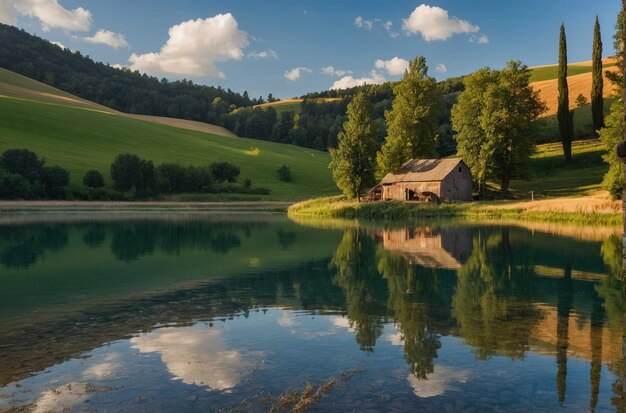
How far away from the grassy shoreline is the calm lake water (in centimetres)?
1890

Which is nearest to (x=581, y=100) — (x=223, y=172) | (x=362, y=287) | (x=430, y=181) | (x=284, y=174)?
(x=430, y=181)

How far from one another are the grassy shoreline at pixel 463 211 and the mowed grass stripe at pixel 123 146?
3948 centimetres

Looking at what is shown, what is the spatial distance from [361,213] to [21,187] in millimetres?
58728

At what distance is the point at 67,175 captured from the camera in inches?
3807

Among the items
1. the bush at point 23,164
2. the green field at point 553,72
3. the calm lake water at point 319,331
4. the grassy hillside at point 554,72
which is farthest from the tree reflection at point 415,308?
the grassy hillside at point 554,72

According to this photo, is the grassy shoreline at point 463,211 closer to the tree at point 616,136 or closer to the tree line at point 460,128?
the tree at point 616,136

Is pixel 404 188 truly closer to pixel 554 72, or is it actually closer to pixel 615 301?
pixel 615 301

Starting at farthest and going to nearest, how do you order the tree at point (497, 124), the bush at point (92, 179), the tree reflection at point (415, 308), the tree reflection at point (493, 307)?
the bush at point (92, 179) < the tree at point (497, 124) < the tree reflection at point (493, 307) < the tree reflection at point (415, 308)

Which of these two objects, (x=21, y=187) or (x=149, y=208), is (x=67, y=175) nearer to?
(x=21, y=187)

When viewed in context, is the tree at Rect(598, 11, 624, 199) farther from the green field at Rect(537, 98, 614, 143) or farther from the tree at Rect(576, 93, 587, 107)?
the tree at Rect(576, 93, 587, 107)

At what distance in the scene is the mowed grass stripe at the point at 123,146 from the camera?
367ft

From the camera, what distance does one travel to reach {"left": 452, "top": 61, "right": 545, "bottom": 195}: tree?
233 ft

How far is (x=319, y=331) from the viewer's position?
14773 millimetres

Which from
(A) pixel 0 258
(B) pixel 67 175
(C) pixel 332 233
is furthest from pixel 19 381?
(B) pixel 67 175
